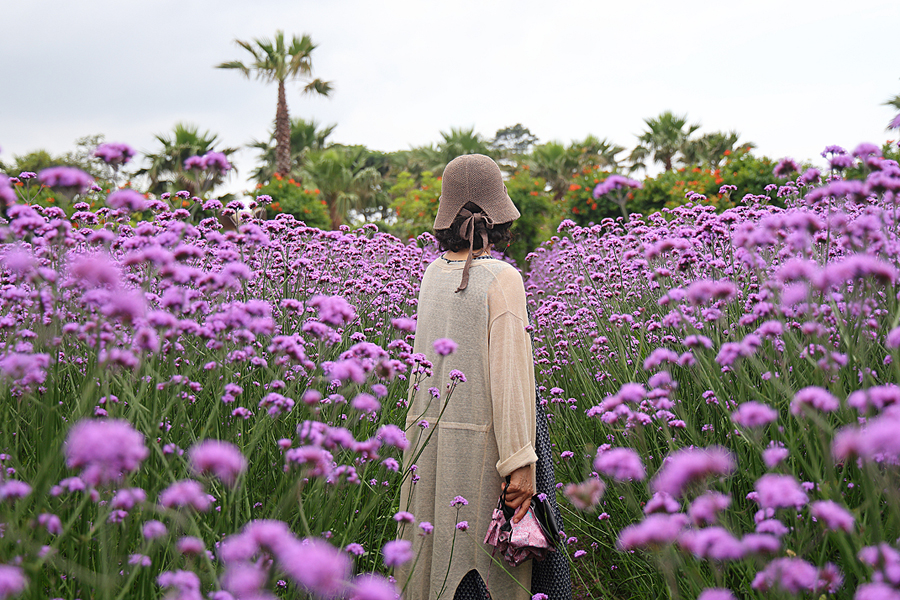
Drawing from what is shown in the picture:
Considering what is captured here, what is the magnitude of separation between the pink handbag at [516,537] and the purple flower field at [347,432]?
16cm

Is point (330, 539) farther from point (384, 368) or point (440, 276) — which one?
point (440, 276)

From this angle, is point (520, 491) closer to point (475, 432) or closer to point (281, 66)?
point (475, 432)

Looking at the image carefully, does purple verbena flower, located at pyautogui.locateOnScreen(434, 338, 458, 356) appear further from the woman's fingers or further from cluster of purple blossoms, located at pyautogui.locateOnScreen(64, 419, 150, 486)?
cluster of purple blossoms, located at pyautogui.locateOnScreen(64, 419, 150, 486)

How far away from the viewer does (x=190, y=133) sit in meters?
21.9

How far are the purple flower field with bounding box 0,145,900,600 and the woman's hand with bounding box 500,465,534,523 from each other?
0.24 metres

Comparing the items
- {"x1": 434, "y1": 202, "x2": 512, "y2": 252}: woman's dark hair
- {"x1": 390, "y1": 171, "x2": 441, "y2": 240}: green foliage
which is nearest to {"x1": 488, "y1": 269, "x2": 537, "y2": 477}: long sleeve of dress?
{"x1": 434, "y1": 202, "x2": 512, "y2": 252}: woman's dark hair

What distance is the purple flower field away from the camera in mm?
1175

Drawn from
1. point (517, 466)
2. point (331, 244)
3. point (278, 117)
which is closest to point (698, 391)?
point (517, 466)

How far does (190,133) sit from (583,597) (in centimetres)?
2300

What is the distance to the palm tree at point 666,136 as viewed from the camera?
27.3 metres

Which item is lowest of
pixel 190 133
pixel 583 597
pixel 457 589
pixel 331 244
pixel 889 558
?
pixel 583 597

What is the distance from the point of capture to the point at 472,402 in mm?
A: 2658

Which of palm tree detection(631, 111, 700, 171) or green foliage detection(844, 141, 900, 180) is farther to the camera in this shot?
palm tree detection(631, 111, 700, 171)

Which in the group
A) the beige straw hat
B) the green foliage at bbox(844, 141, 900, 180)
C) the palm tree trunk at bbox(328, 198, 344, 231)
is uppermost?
the palm tree trunk at bbox(328, 198, 344, 231)
